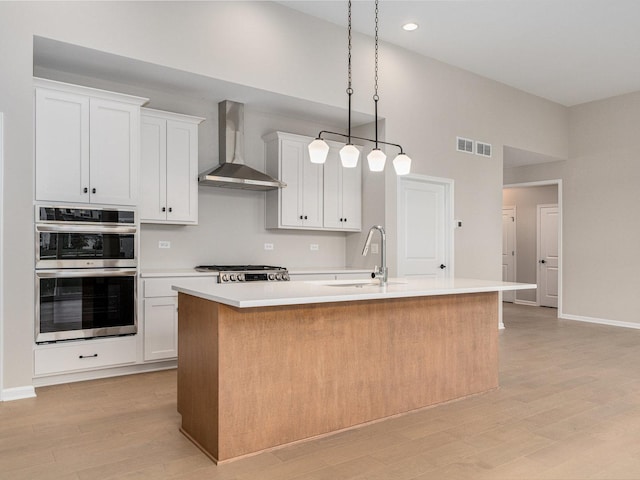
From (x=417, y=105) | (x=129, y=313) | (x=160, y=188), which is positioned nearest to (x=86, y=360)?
(x=129, y=313)

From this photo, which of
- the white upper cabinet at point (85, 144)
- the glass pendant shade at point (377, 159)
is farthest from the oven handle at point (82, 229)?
the glass pendant shade at point (377, 159)

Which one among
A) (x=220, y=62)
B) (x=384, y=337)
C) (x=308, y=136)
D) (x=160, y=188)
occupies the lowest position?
(x=384, y=337)

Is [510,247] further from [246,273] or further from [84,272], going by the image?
[84,272]

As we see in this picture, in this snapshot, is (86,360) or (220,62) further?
(220,62)

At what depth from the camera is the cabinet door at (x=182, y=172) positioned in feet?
15.5

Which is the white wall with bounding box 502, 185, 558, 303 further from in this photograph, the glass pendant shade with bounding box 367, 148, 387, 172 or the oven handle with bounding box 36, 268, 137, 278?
the oven handle with bounding box 36, 268, 137, 278

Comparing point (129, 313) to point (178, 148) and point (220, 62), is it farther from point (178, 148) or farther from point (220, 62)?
point (220, 62)

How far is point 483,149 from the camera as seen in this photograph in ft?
22.6

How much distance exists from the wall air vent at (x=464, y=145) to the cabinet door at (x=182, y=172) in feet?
11.6

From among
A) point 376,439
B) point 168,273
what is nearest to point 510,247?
point 168,273

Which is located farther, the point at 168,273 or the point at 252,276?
the point at 252,276

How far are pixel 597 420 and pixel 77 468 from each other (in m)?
3.20

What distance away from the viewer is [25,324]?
3.68 m

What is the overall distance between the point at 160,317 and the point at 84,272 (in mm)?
779
